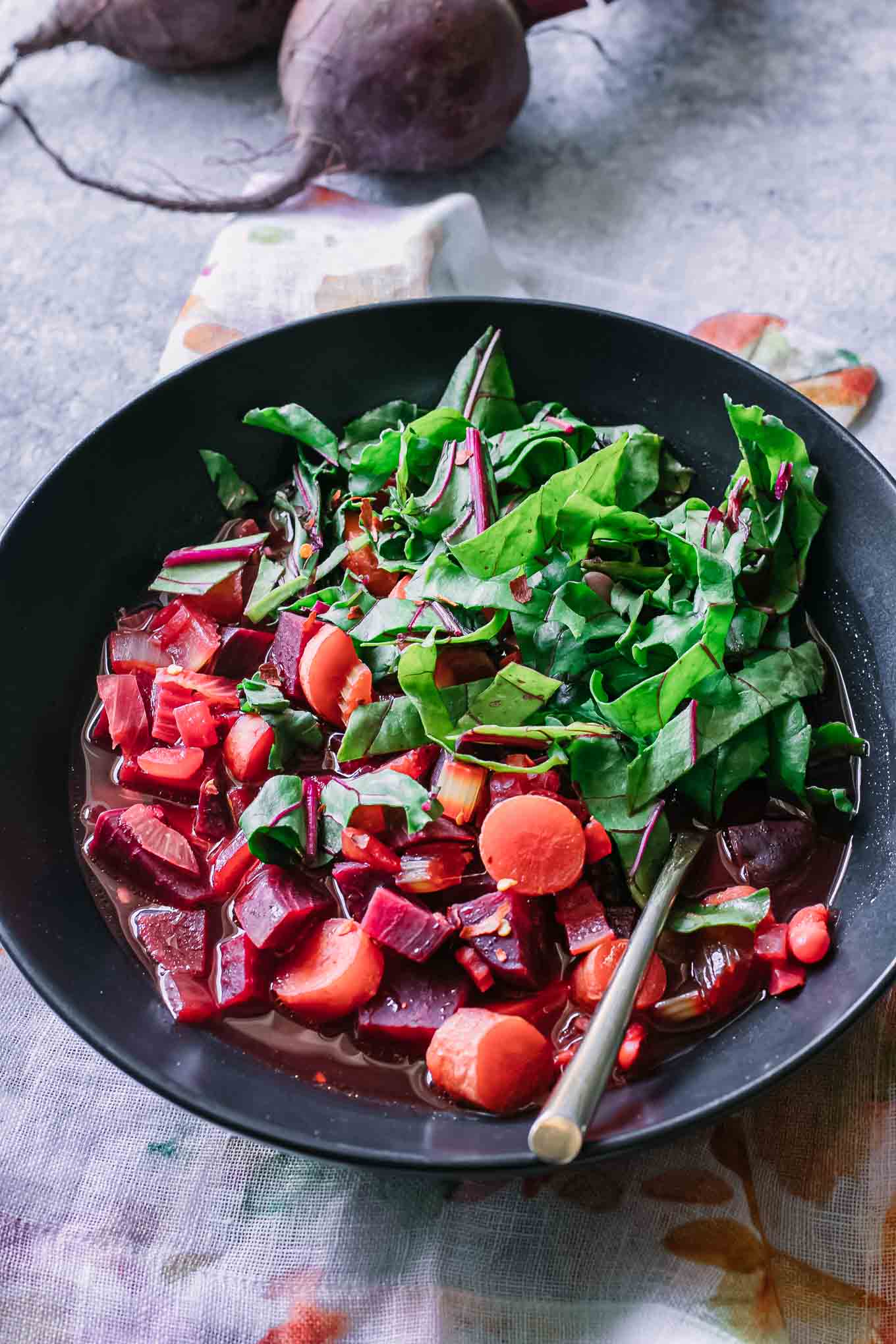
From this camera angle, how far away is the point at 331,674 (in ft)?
7.95

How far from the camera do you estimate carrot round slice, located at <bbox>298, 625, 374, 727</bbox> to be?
2.40 meters

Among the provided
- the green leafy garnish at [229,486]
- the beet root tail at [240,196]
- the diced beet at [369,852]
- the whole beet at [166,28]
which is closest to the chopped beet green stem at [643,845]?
the diced beet at [369,852]

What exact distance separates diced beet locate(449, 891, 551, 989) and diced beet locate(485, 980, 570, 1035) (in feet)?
0.07

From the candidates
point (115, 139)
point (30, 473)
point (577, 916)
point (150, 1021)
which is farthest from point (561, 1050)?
point (115, 139)

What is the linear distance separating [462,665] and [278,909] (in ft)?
2.02

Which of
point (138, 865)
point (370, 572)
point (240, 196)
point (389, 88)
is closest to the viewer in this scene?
point (138, 865)

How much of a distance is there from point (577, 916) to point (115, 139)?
322cm

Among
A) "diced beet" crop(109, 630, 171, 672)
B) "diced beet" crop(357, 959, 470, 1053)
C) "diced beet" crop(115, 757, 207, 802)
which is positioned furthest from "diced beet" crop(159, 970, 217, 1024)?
"diced beet" crop(109, 630, 171, 672)

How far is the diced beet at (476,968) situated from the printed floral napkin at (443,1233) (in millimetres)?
373

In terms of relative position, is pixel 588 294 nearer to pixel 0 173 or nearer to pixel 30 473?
pixel 30 473

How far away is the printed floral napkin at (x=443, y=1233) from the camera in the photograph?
6.86 feet

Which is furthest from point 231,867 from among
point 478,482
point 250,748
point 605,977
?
point 478,482

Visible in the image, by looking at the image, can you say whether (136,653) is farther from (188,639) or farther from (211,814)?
(211,814)

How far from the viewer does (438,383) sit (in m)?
2.95
